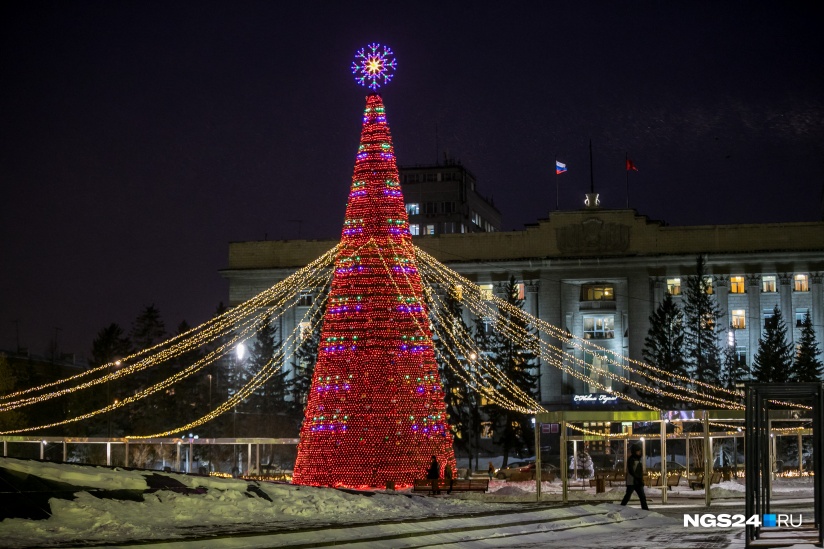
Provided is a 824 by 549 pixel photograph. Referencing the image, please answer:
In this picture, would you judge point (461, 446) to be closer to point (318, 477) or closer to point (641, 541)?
point (318, 477)

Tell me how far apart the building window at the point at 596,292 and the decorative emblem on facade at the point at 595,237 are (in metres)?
2.39

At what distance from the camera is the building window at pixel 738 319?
7962 centimetres

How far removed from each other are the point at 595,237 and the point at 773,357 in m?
16.7

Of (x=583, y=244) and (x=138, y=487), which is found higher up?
(x=583, y=244)

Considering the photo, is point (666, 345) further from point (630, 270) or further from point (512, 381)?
point (630, 270)

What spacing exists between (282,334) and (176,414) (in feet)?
45.4

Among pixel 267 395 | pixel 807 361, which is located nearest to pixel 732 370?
pixel 807 361

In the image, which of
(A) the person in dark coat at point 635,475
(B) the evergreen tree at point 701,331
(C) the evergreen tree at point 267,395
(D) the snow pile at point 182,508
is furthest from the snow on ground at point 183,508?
(B) the evergreen tree at point 701,331

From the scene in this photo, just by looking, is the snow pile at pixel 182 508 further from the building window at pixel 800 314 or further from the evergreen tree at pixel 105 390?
the building window at pixel 800 314

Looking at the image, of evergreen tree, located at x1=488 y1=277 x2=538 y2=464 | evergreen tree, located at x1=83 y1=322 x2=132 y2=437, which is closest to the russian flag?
evergreen tree, located at x1=488 y1=277 x2=538 y2=464

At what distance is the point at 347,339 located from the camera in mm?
28047

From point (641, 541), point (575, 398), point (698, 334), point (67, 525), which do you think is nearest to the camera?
point (67, 525)

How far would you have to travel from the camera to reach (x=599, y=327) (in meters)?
80.8

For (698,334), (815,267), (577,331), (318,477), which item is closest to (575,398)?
(577,331)
